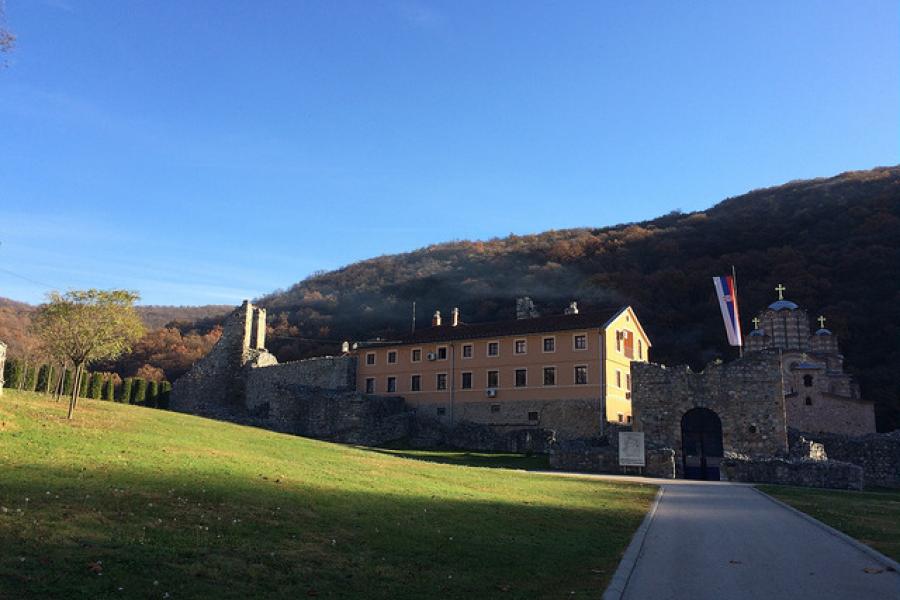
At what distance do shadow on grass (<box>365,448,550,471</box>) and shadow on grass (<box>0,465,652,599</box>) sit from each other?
20.9 m

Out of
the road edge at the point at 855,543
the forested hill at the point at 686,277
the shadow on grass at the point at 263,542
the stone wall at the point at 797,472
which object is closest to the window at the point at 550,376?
the stone wall at the point at 797,472

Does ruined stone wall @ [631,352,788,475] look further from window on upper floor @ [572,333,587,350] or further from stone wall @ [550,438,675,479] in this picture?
window on upper floor @ [572,333,587,350]

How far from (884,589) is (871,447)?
3603cm

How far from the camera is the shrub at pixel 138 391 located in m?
60.8

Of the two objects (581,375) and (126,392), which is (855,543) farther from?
(126,392)

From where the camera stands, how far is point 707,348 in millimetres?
87188

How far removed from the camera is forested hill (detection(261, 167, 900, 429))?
85.7 meters

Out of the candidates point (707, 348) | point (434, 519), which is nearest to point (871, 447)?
point (434, 519)

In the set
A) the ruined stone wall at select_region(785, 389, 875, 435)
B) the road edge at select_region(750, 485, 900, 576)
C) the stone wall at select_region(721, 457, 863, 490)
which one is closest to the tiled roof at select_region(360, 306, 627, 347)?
the stone wall at select_region(721, 457, 863, 490)

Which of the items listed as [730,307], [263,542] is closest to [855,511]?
[263,542]

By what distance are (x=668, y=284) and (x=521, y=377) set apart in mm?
59152

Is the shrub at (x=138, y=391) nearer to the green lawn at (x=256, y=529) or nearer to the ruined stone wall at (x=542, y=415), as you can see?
the ruined stone wall at (x=542, y=415)

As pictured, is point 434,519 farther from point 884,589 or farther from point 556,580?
point 884,589

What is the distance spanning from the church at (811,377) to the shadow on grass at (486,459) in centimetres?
2822
